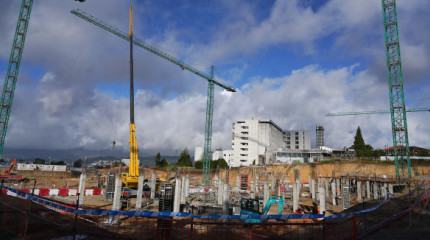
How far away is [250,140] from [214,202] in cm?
7383

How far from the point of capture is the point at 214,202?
24.3m

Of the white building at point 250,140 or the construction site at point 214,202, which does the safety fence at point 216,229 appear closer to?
the construction site at point 214,202

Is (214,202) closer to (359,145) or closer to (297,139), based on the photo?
(359,145)

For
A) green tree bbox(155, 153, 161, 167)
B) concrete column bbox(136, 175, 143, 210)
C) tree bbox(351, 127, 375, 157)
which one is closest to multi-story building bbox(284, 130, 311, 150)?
tree bbox(351, 127, 375, 157)

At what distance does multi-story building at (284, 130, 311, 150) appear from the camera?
112250 mm

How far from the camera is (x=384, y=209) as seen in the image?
1484 cm

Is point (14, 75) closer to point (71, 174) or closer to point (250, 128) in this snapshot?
point (71, 174)

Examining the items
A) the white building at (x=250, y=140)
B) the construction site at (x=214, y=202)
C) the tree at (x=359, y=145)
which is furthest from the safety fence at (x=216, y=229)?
the white building at (x=250, y=140)

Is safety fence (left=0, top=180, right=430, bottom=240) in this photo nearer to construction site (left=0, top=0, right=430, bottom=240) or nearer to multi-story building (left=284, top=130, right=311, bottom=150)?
Result: construction site (left=0, top=0, right=430, bottom=240)

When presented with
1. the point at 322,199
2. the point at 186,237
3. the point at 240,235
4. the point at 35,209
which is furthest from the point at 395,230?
the point at 35,209

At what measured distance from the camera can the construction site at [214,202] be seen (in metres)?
9.88

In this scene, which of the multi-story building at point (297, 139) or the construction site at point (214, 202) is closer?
the construction site at point (214, 202)

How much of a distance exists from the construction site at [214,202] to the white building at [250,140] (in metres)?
36.3

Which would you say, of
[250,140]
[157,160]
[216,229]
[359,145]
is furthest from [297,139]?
[216,229]
